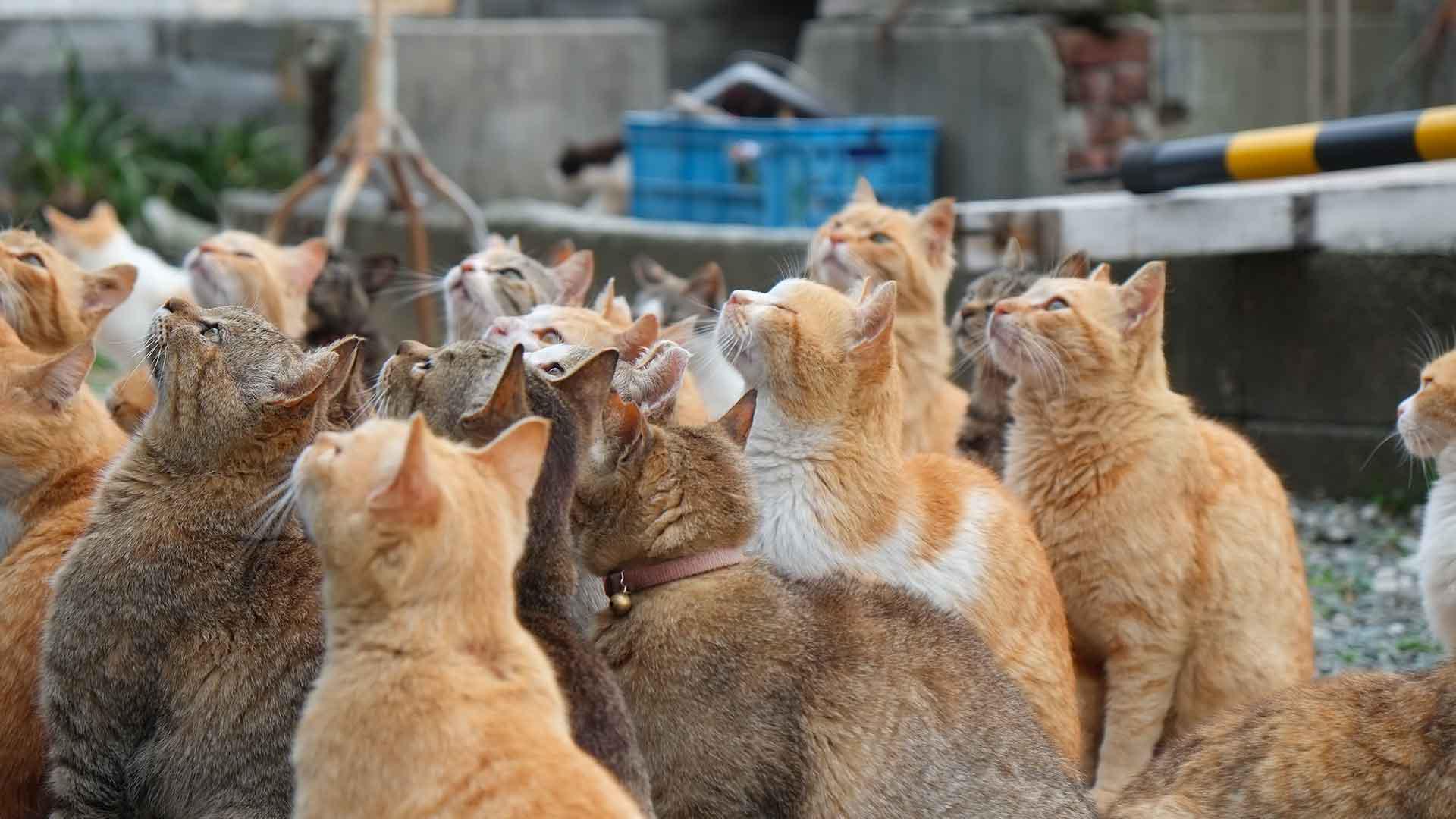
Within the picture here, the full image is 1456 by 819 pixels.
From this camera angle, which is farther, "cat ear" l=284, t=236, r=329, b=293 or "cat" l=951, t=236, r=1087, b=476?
"cat ear" l=284, t=236, r=329, b=293

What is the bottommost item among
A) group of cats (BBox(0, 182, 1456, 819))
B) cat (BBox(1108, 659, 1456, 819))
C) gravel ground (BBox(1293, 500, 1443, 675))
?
gravel ground (BBox(1293, 500, 1443, 675))

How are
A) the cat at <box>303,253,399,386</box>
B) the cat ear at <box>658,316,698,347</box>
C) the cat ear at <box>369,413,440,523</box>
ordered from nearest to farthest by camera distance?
the cat ear at <box>369,413,440,523</box> < the cat ear at <box>658,316,698,347</box> < the cat at <box>303,253,399,386</box>

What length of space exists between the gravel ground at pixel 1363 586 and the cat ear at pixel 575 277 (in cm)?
275

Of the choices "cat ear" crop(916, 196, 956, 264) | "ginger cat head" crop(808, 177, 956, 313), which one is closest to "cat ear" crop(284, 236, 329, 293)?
"ginger cat head" crop(808, 177, 956, 313)

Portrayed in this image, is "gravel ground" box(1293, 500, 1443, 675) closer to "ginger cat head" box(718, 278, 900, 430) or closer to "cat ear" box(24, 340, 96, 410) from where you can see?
"ginger cat head" box(718, 278, 900, 430)

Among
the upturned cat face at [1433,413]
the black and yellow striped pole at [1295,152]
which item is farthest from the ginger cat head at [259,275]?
the upturned cat face at [1433,413]

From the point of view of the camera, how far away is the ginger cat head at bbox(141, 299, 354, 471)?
3584 mm

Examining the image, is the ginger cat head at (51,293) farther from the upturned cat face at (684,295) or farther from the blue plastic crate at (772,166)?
the blue plastic crate at (772,166)

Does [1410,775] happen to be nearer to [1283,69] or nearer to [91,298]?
[91,298]

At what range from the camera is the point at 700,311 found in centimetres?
655

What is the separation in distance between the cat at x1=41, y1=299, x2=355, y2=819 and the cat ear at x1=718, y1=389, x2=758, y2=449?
88 cm

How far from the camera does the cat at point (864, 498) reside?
416cm

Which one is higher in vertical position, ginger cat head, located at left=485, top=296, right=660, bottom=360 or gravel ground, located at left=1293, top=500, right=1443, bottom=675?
ginger cat head, located at left=485, top=296, right=660, bottom=360

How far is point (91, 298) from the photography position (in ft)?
17.2
